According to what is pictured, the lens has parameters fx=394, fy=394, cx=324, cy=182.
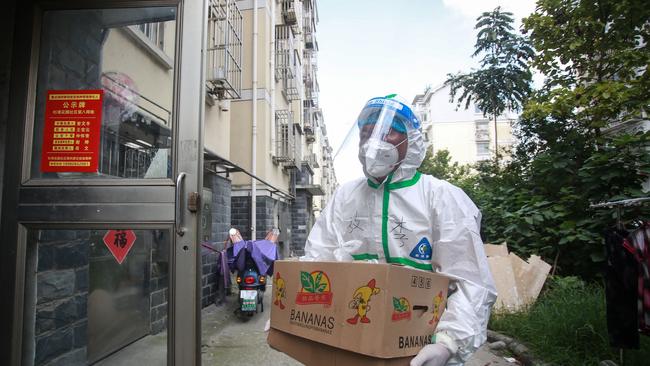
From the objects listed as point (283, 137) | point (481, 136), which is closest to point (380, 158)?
point (283, 137)

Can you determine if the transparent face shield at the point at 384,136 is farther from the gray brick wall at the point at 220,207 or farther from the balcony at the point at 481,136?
the balcony at the point at 481,136

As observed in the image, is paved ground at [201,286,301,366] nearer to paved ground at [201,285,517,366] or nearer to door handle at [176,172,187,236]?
paved ground at [201,285,517,366]

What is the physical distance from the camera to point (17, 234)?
5.10ft

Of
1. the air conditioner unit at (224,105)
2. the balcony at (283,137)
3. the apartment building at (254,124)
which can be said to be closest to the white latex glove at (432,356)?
the apartment building at (254,124)

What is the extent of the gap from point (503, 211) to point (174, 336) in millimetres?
6809

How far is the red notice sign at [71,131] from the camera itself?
1632 mm

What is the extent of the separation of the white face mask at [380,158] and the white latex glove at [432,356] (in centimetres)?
70

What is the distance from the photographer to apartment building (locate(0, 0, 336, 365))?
1.52 metres

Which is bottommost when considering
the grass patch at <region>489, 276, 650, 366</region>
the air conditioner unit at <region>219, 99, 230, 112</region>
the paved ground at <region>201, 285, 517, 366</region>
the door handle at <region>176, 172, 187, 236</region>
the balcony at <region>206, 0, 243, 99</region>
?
the paved ground at <region>201, 285, 517, 366</region>

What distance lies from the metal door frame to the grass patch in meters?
3.67

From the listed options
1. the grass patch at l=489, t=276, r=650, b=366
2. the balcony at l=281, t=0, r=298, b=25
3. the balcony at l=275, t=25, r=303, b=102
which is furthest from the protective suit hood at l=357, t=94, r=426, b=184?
the balcony at l=281, t=0, r=298, b=25

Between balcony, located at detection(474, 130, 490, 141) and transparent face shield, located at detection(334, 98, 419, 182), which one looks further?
balcony, located at detection(474, 130, 490, 141)

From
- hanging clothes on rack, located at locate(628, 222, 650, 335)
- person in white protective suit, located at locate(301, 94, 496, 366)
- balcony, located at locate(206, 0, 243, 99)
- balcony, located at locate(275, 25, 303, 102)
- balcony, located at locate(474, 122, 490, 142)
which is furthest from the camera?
balcony, located at locate(474, 122, 490, 142)

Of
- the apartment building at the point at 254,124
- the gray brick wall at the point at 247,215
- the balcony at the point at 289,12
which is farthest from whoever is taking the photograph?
the balcony at the point at 289,12
